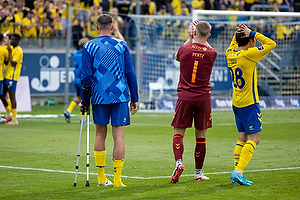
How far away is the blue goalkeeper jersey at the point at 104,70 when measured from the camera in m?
6.91

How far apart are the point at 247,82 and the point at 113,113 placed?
5.94ft

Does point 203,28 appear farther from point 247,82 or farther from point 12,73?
point 12,73

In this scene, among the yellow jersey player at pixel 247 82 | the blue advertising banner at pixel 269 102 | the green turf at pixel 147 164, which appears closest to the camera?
the green turf at pixel 147 164

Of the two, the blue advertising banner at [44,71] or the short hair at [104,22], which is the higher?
the short hair at [104,22]

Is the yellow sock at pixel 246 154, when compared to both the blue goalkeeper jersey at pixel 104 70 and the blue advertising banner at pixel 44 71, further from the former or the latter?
the blue advertising banner at pixel 44 71

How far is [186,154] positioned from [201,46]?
327 centimetres

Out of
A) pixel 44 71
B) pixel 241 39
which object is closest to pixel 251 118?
pixel 241 39

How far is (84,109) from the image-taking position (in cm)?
714

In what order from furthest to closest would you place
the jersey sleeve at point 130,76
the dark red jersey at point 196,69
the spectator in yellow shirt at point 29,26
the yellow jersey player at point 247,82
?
1. the spectator in yellow shirt at point 29,26
2. the dark red jersey at point 196,69
3. the yellow jersey player at point 247,82
4. the jersey sleeve at point 130,76

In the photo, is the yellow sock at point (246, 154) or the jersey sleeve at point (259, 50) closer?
the yellow sock at point (246, 154)

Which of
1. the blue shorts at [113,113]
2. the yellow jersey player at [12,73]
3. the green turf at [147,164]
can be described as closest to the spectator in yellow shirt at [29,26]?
the yellow jersey player at [12,73]

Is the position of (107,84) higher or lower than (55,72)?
higher

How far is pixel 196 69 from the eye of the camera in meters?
7.36

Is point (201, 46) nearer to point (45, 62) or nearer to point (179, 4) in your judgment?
point (45, 62)
